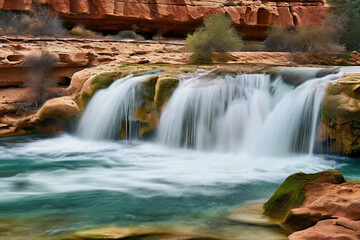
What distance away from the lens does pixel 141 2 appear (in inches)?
794

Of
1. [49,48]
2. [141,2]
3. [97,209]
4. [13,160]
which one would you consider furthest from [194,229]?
[141,2]

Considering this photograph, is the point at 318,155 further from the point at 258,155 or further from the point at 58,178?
the point at 58,178

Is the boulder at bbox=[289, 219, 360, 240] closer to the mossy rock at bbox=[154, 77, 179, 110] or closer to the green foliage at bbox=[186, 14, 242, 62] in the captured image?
the mossy rock at bbox=[154, 77, 179, 110]

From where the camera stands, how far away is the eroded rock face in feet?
27.2

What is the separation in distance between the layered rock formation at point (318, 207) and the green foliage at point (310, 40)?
1500cm

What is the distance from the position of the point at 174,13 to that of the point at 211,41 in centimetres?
555

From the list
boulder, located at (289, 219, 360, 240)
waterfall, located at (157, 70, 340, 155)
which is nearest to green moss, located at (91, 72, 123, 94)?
waterfall, located at (157, 70, 340, 155)

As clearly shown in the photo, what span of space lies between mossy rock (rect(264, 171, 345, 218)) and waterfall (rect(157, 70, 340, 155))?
405 cm

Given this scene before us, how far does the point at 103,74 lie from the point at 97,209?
282 inches

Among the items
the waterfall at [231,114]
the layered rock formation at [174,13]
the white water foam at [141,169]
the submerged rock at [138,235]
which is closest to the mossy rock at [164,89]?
the waterfall at [231,114]

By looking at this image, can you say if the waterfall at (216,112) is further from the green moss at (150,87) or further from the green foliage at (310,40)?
the green foliage at (310,40)

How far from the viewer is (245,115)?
9.63 metres

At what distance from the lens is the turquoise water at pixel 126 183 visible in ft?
16.5

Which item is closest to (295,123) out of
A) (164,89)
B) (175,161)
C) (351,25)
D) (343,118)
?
(343,118)
